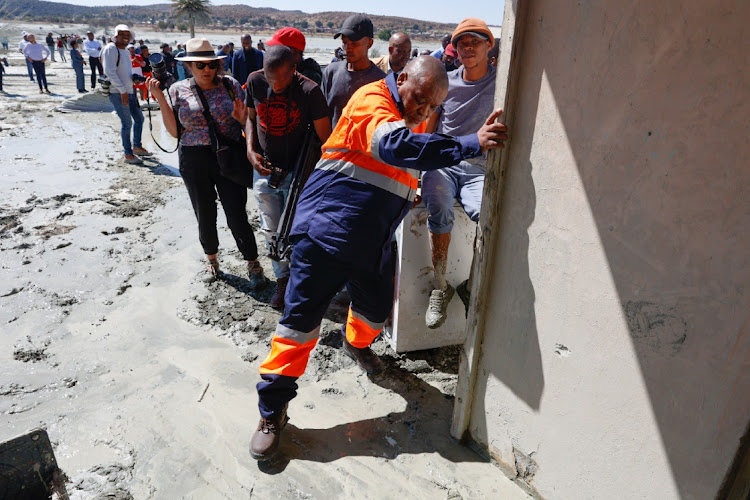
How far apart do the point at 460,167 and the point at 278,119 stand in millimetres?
1385

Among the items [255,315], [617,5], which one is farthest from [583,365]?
[255,315]

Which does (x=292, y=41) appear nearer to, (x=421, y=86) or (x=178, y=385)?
(x=421, y=86)

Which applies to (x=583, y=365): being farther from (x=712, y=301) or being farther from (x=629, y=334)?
(x=712, y=301)

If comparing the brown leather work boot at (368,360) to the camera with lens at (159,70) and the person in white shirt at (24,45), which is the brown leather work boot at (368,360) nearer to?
the camera with lens at (159,70)

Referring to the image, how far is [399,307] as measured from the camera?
10.5 feet

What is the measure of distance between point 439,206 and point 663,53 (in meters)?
1.51

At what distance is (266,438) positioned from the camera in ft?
8.21

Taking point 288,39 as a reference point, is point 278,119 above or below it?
below

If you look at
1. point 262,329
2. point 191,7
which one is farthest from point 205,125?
point 191,7

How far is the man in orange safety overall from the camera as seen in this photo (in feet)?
7.39

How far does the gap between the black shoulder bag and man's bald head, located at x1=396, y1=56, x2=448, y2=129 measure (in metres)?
1.93

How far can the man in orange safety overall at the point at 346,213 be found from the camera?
2.25 meters

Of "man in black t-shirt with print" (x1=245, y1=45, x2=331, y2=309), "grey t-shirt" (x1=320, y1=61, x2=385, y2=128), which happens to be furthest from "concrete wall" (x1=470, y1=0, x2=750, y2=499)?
"grey t-shirt" (x1=320, y1=61, x2=385, y2=128)

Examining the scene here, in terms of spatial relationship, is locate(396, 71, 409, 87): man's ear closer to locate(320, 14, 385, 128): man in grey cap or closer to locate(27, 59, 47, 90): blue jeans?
locate(320, 14, 385, 128): man in grey cap
